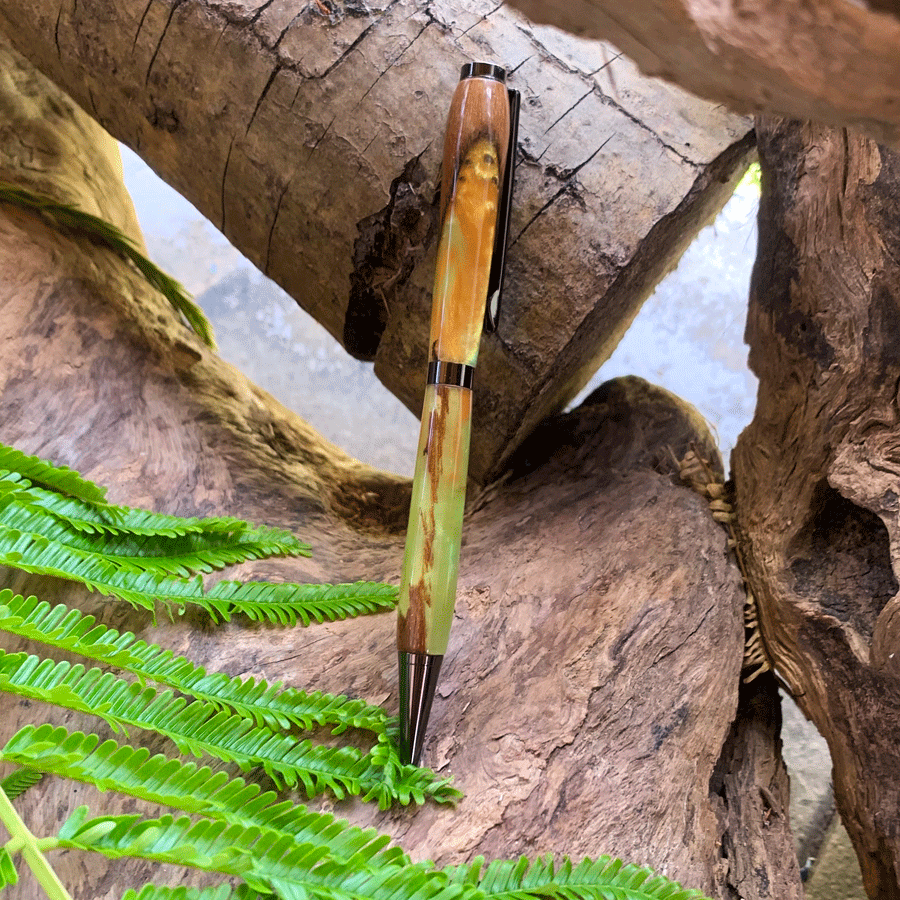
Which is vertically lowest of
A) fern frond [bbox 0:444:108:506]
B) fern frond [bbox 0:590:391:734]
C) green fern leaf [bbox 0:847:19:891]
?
green fern leaf [bbox 0:847:19:891]

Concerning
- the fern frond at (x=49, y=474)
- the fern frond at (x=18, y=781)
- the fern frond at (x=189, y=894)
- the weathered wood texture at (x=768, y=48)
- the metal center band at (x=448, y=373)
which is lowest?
the fern frond at (x=189, y=894)

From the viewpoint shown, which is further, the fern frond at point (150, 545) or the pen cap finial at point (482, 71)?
the pen cap finial at point (482, 71)

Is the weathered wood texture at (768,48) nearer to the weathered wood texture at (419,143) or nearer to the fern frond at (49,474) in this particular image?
the weathered wood texture at (419,143)

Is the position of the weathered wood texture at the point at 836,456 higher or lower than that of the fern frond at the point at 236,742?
higher

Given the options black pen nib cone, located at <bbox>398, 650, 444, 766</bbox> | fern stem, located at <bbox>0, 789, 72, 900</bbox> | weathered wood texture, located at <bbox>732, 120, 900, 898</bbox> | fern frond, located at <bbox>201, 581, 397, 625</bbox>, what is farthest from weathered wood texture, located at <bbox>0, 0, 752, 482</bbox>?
fern stem, located at <bbox>0, 789, 72, 900</bbox>

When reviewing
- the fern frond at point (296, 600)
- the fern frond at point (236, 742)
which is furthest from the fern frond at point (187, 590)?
the fern frond at point (236, 742)

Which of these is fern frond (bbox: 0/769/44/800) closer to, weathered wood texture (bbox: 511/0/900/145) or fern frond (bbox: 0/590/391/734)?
fern frond (bbox: 0/590/391/734)

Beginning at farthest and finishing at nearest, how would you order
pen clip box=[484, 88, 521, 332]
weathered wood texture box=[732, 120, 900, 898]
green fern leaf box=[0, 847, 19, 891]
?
pen clip box=[484, 88, 521, 332]
weathered wood texture box=[732, 120, 900, 898]
green fern leaf box=[0, 847, 19, 891]

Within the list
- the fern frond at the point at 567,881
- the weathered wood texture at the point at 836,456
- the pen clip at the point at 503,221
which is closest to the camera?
the fern frond at the point at 567,881
